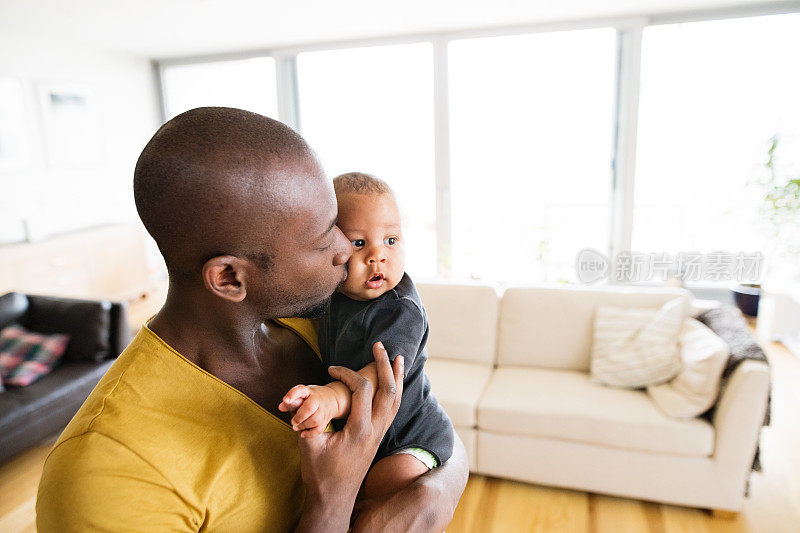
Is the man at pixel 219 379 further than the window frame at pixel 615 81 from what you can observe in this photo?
No

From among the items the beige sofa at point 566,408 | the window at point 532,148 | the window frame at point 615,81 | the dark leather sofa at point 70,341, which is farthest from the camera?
the window at point 532,148

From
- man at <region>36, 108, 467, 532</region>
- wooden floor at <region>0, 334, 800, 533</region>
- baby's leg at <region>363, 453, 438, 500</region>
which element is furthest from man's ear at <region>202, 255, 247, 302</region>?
wooden floor at <region>0, 334, 800, 533</region>

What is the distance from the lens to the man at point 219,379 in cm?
61

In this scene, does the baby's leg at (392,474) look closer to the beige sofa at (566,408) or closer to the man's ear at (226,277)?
the man's ear at (226,277)

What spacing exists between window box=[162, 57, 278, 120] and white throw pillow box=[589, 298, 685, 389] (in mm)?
4381

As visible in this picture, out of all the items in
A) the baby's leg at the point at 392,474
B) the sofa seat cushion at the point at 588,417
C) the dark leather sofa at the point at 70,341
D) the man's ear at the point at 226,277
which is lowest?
the sofa seat cushion at the point at 588,417

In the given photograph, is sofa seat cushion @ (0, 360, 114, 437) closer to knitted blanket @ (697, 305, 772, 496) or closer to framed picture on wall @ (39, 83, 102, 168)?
knitted blanket @ (697, 305, 772, 496)

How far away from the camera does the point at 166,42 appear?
539 centimetres

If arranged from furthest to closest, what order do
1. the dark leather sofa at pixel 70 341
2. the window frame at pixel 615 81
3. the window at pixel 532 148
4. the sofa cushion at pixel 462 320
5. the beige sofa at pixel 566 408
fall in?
1. the window at pixel 532 148
2. the window frame at pixel 615 81
3. the sofa cushion at pixel 462 320
4. the dark leather sofa at pixel 70 341
5. the beige sofa at pixel 566 408

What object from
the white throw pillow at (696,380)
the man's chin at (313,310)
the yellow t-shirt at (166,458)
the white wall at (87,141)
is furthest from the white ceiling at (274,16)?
the yellow t-shirt at (166,458)

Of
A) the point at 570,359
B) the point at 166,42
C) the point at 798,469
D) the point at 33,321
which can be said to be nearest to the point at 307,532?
the point at 570,359

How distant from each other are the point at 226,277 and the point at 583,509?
2213 mm

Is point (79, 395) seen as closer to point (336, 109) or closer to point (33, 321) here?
point (33, 321)

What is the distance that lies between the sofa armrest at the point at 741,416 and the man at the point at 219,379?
190 centimetres
